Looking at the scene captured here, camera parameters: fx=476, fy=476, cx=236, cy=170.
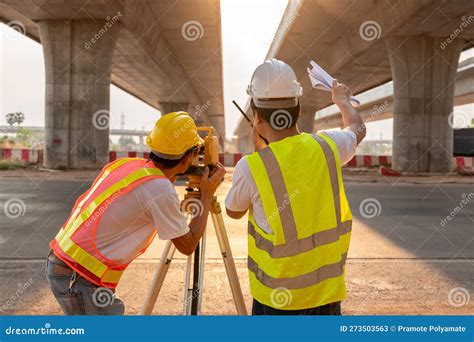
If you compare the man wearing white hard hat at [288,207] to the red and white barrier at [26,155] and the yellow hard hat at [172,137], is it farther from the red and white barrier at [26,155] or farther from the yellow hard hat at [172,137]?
the red and white barrier at [26,155]

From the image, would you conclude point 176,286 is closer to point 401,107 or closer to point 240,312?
point 240,312

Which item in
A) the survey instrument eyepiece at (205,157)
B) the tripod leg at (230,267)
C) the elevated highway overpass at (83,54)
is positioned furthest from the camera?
the elevated highway overpass at (83,54)

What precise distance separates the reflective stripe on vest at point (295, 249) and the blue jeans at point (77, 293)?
2.32 ft

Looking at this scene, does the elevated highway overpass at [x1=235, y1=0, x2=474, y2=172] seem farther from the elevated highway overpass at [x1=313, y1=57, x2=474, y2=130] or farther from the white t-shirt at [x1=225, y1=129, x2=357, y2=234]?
the white t-shirt at [x1=225, y1=129, x2=357, y2=234]

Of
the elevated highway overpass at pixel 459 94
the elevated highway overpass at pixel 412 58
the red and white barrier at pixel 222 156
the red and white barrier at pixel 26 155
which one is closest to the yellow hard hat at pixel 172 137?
the elevated highway overpass at pixel 412 58

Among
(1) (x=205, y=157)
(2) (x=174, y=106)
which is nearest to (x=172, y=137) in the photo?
(1) (x=205, y=157)

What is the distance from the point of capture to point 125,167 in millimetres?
2264

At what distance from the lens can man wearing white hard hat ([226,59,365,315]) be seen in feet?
5.93

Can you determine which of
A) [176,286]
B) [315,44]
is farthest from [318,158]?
[315,44]

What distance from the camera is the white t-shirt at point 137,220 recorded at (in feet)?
6.98

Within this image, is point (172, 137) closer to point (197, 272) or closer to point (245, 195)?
point (245, 195)

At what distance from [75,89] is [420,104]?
14.4 m

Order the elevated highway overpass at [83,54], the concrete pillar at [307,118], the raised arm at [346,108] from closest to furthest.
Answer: the raised arm at [346,108], the elevated highway overpass at [83,54], the concrete pillar at [307,118]

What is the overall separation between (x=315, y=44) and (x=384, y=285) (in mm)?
23056
